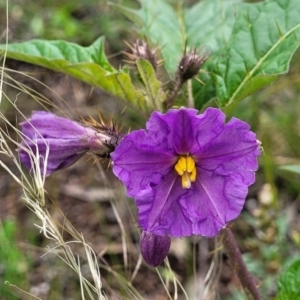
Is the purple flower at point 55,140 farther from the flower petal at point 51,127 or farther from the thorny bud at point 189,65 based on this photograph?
the thorny bud at point 189,65

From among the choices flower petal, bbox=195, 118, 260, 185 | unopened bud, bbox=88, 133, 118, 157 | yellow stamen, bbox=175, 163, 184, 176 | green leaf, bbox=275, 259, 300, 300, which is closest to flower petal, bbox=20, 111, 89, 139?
unopened bud, bbox=88, 133, 118, 157

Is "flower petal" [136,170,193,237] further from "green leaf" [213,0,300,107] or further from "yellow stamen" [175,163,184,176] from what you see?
"green leaf" [213,0,300,107]

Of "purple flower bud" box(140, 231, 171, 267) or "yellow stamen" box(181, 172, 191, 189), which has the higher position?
"yellow stamen" box(181, 172, 191, 189)

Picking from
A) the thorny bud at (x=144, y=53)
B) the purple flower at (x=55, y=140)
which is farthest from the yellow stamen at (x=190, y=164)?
the thorny bud at (x=144, y=53)

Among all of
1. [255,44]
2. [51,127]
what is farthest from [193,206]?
[255,44]

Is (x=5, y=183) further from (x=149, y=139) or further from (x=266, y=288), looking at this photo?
(x=149, y=139)
